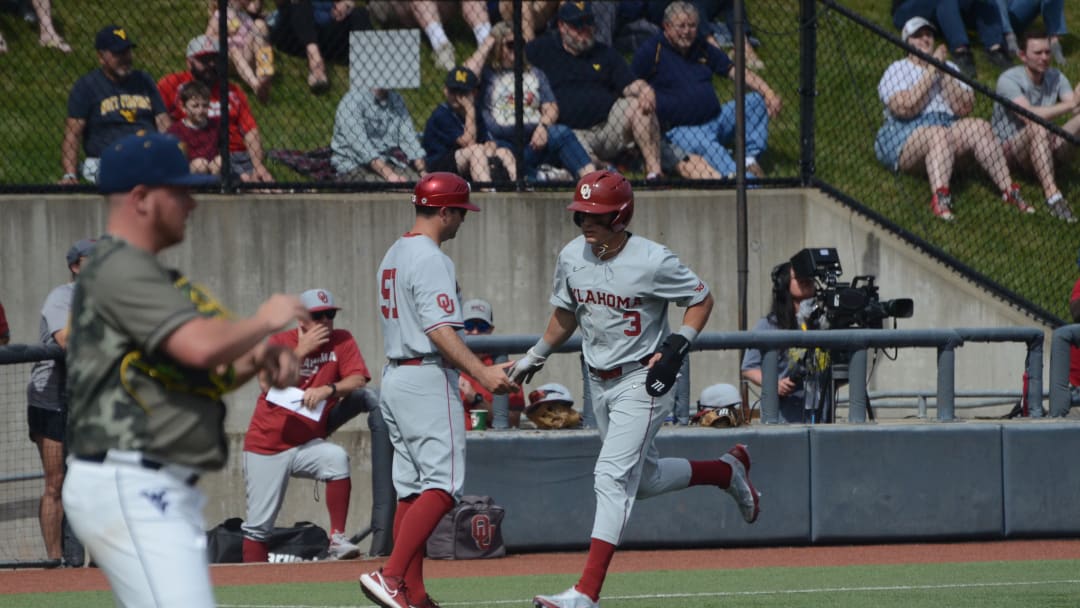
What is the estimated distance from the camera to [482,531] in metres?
8.98

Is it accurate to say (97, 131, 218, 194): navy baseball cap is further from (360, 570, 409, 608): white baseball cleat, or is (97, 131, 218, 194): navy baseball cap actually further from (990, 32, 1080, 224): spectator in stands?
(990, 32, 1080, 224): spectator in stands

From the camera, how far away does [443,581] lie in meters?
7.95

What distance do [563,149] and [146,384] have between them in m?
8.73

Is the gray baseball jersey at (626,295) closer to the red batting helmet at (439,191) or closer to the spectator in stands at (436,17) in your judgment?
the red batting helmet at (439,191)

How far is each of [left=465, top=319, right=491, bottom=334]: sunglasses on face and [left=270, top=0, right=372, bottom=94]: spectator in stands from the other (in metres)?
3.14

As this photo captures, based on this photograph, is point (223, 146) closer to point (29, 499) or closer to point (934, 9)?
point (29, 499)

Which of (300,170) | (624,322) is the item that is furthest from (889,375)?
(624,322)

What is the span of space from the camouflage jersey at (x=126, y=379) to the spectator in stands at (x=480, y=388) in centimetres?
577

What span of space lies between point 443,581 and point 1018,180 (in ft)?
24.0

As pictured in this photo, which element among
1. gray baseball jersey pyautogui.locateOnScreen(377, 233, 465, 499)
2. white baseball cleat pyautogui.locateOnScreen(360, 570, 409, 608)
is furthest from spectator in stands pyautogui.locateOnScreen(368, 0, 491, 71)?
white baseball cleat pyautogui.locateOnScreen(360, 570, 409, 608)

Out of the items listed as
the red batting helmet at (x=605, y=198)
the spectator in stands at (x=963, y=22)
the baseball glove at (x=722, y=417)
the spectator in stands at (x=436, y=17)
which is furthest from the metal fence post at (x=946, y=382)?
the spectator in stands at (x=963, y=22)

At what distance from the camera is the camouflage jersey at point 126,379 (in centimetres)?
338

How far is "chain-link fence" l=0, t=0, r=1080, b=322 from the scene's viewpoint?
11.8 metres

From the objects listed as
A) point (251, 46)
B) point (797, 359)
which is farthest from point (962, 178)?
point (251, 46)
